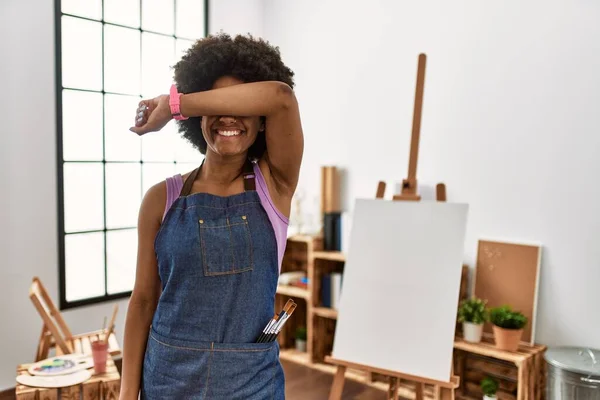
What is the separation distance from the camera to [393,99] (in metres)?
3.80

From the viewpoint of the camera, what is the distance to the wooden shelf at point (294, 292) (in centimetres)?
402

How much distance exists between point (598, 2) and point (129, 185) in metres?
3.25

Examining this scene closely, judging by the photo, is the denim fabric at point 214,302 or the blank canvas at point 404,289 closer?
the denim fabric at point 214,302

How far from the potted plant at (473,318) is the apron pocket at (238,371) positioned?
89.5 inches

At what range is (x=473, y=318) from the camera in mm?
3146

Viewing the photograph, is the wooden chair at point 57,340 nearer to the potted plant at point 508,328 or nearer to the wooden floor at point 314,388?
the wooden floor at point 314,388

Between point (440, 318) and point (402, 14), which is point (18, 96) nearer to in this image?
point (402, 14)

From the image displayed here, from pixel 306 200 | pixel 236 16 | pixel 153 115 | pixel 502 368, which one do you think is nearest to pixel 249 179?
pixel 153 115

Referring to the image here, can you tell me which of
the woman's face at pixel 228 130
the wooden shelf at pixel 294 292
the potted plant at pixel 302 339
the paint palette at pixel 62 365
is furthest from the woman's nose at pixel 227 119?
the potted plant at pixel 302 339

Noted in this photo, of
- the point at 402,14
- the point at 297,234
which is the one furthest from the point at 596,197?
the point at 297,234

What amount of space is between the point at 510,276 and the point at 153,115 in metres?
2.70

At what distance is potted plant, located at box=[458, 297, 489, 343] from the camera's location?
3.14 metres

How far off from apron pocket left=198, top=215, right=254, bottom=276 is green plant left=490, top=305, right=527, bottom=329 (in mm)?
2297

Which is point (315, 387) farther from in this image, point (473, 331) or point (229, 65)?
point (229, 65)
